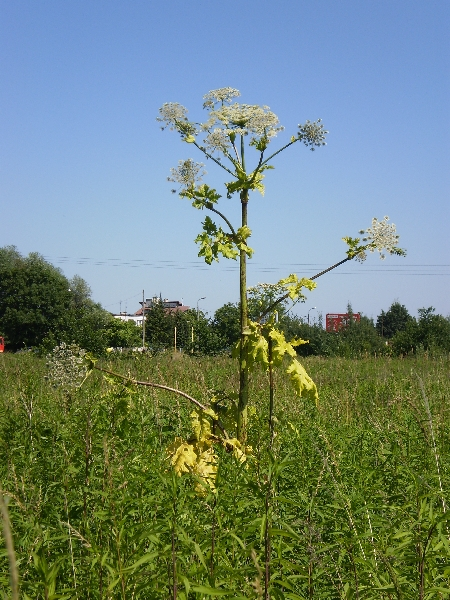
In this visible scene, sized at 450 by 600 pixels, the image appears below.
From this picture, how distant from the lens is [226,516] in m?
2.69

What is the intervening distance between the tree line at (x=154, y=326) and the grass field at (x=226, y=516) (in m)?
1.53

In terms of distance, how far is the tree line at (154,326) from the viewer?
2470 centimetres

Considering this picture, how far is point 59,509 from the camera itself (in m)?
3.07

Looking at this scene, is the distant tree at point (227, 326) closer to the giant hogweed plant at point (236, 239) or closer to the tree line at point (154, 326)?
the tree line at point (154, 326)

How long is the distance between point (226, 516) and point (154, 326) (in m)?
43.4

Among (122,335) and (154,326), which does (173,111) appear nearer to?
(154,326)

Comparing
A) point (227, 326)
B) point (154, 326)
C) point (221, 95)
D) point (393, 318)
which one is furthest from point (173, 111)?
point (393, 318)

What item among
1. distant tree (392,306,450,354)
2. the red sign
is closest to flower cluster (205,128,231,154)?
distant tree (392,306,450,354)

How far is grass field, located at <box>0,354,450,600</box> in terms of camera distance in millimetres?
2158

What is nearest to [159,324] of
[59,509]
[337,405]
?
[337,405]

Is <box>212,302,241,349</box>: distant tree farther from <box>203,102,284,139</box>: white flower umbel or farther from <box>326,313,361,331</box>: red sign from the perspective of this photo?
<box>203,102,284,139</box>: white flower umbel

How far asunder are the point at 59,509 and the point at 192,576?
3.46ft

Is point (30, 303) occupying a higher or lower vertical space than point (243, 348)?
higher

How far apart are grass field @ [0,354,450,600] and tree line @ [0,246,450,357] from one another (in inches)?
60.1
